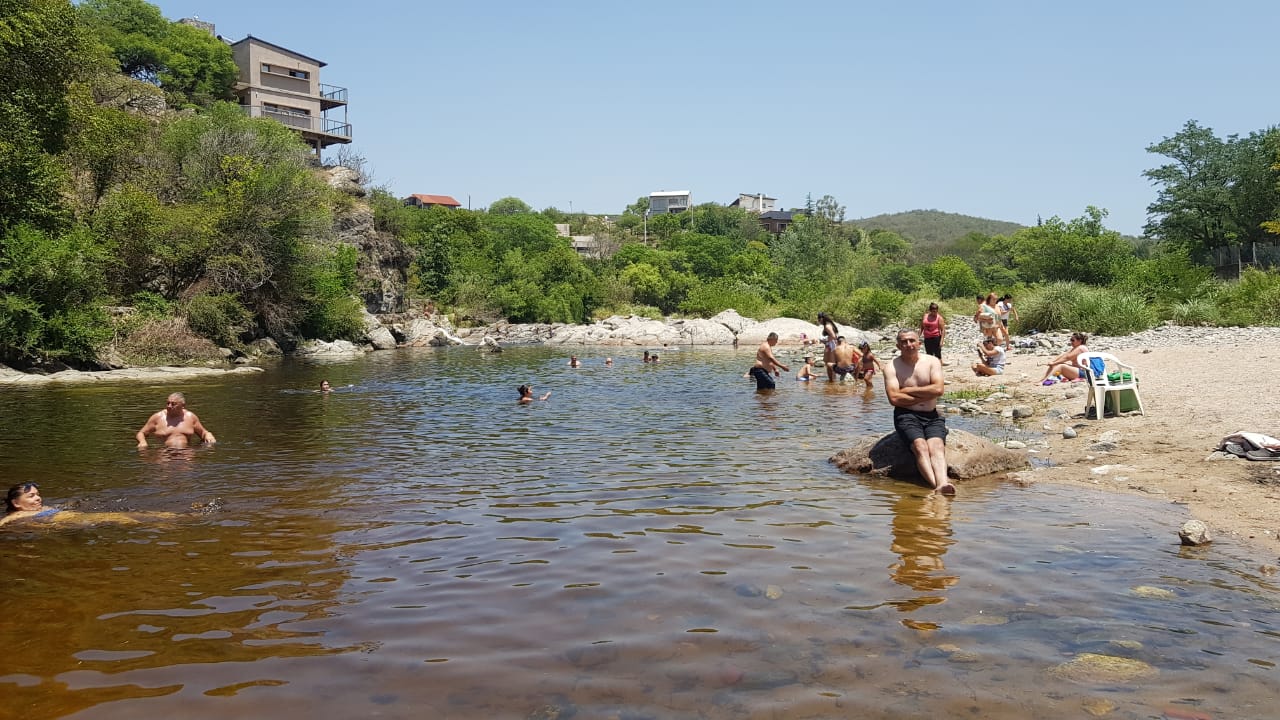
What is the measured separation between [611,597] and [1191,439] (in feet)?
27.8

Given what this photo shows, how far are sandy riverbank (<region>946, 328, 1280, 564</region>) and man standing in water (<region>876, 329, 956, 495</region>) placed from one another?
1282mm

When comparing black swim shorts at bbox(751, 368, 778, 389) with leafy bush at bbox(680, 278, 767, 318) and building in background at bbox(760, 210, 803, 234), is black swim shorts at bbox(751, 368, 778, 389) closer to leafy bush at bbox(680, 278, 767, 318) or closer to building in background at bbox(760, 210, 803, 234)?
leafy bush at bbox(680, 278, 767, 318)

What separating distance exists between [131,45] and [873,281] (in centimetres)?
6299

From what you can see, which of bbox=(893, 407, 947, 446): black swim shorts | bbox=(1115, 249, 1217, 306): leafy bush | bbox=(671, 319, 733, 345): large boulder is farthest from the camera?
bbox=(671, 319, 733, 345): large boulder

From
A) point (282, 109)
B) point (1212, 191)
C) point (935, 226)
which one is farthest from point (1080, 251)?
point (935, 226)

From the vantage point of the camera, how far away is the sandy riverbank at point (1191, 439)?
284 inches

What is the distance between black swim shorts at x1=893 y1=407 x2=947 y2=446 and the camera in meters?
9.02

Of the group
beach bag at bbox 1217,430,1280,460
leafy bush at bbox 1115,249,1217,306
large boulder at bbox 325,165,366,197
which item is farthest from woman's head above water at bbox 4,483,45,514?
large boulder at bbox 325,165,366,197

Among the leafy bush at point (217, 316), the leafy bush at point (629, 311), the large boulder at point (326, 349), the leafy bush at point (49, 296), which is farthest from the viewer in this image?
the leafy bush at point (629, 311)

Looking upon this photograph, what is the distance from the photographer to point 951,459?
9.35m

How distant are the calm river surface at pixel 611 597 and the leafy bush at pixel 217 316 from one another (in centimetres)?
2489

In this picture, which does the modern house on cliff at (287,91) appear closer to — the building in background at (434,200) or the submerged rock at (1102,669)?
the building in background at (434,200)

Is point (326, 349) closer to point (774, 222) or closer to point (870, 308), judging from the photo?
point (870, 308)

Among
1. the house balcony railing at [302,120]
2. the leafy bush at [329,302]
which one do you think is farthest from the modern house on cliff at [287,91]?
the leafy bush at [329,302]
